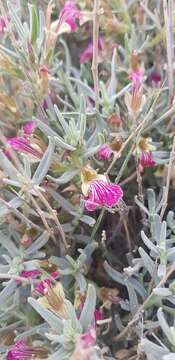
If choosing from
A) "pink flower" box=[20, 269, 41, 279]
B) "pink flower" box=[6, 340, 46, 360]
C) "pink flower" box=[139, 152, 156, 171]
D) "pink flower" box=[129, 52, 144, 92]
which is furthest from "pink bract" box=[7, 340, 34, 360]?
"pink flower" box=[129, 52, 144, 92]

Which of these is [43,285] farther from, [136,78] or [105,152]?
[136,78]

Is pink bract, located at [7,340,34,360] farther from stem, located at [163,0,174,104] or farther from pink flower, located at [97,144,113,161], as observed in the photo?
stem, located at [163,0,174,104]

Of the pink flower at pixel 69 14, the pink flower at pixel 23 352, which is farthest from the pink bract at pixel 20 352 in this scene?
the pink flower at pixel 69 14

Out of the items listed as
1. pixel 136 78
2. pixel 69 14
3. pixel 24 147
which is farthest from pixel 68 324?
pixel 69 14

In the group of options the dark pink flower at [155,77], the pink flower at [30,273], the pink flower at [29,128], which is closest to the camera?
the pink flower at [30,273]

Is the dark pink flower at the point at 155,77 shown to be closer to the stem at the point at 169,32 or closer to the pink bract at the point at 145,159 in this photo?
the stem at the point at 169,32
